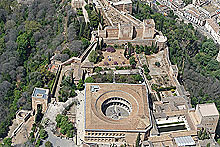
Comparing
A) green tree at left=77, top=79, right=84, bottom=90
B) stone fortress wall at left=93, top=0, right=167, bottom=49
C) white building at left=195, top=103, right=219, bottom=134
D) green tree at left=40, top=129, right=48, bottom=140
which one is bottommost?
green tree at left=40, top=129, right=48, bottom=140

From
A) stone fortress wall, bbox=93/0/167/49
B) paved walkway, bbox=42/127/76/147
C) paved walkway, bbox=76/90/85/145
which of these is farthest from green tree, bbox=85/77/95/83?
stone fortress wall, bbox=93/0/167/49

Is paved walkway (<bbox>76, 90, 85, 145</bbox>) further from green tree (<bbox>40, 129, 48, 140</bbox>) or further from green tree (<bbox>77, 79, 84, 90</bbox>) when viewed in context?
green tree (<bbox>40, 129, 48, 140</bbox>)

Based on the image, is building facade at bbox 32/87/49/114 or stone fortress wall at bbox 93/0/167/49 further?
stone fortress wall at bbox 93/0/167/49

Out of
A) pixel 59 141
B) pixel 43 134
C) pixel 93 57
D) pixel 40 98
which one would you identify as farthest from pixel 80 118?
pixel 93 57

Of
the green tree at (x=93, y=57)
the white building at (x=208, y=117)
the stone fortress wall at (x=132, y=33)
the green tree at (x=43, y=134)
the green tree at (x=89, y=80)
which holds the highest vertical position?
the stone fortress wall at (x=132, y=33)

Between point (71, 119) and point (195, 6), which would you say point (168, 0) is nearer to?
point (195, 6)

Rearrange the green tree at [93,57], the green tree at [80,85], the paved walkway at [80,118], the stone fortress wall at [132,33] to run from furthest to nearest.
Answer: the stone fortress wall at [132,33], the green tree at [93,57], the green tree at [80,85], the paved walkway at [80,118]

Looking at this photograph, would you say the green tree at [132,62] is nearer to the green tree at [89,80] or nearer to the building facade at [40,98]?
the green tree at [89,80]

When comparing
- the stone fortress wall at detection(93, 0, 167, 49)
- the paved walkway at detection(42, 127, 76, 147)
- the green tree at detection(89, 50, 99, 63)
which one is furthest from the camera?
the stone fortress wall at detection(93, 0, 167, 49)

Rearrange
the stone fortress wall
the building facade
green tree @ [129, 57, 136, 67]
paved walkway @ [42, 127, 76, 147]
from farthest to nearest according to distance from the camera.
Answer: the stone fortress wall → green tree @ [129, 57, 136, 67] → the building facade → paved walkway @ [42, 127, 76, 147]

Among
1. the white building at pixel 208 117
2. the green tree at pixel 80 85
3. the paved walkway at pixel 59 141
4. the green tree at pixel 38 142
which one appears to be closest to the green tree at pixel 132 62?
the green tree at pixel 80 85

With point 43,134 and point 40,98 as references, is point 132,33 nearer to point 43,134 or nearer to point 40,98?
point 40,98
